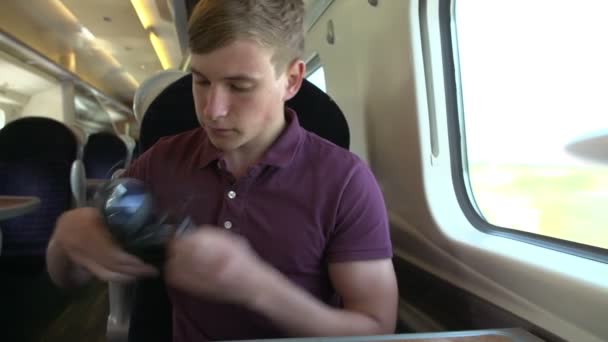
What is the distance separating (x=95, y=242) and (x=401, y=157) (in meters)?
1.13

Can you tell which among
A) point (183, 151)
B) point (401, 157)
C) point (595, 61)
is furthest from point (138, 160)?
point (595, 61)

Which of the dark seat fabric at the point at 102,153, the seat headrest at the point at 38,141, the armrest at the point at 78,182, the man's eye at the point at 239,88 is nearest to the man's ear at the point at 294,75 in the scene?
the man's eye at the point at 239,88

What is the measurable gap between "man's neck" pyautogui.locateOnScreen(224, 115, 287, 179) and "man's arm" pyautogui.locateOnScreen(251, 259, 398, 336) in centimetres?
32

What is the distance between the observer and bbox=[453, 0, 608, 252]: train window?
3.73ft

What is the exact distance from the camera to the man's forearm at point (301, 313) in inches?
35.2

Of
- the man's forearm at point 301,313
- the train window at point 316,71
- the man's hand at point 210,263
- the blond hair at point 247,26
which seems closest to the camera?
the man's hand at point 210,263

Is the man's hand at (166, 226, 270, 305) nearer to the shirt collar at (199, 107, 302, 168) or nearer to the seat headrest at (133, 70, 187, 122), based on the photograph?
the shirt collar at (199, 107, 302, 168)

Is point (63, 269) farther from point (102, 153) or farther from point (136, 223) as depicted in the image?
point (102, 153)

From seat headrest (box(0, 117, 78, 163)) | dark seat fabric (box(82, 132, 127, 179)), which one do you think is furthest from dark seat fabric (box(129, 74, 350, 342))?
dark seat fabric (box(82, 132, 127, 179))

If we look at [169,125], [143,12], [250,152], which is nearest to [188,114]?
[169,125]

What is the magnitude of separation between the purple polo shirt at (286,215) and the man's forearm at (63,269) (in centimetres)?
22

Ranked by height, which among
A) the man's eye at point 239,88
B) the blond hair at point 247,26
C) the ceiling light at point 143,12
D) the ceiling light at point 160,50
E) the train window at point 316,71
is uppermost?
the ceiling light at point 160,50

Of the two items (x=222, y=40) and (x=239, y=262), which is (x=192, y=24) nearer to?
(x=222, y=40)

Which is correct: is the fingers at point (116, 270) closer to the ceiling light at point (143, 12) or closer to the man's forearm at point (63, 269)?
the man's forearm at point (63, 269)
